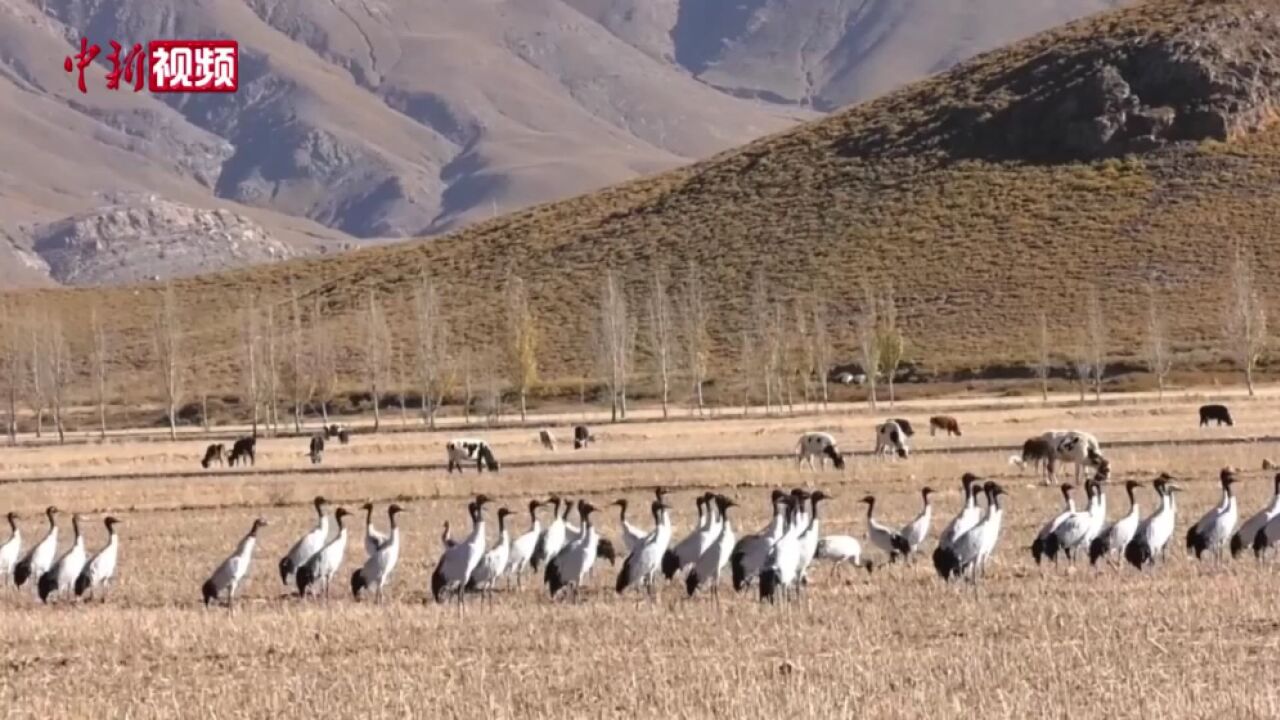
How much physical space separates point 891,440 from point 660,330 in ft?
173

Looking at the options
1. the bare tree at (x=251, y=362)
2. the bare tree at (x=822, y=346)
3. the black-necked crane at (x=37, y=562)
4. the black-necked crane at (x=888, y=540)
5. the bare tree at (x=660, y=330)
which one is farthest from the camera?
the bare tree at (x=660, y=330)

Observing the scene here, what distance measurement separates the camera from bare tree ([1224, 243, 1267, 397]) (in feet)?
256

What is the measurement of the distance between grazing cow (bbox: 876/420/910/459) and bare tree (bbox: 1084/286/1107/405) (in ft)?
109

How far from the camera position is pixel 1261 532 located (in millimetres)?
20031

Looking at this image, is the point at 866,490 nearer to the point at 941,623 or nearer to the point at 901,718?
the point at 941,623

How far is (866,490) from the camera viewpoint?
1289 inches

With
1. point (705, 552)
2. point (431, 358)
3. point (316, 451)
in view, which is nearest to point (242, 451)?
point (316, 451)

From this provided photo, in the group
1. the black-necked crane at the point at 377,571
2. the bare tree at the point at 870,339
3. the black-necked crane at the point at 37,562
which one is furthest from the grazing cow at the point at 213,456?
the black-necked crane at the point at 377,571

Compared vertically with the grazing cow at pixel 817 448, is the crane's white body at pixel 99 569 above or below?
below

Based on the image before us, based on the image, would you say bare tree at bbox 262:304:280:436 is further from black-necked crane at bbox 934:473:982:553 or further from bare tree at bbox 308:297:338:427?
black-necked crane at bbox 934:473:982:553

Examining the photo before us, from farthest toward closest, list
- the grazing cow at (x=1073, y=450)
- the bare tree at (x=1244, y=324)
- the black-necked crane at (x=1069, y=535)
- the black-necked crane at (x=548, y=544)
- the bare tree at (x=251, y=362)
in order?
1. the bare tree at (x=251, y=362)
2. the bare tree at (x=1244, y=324)
3. the grazing cow at (x=1073, y=450)
4. the black-necked crane at (x=548, y=544)
5. the black-necked crane at (x=1069, y=535)

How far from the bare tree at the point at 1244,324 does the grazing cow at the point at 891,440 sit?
33514 mm

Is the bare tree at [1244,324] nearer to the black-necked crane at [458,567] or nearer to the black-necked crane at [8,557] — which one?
the black-necked crane at [8,557]

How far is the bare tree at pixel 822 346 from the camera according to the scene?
87.4 meters
